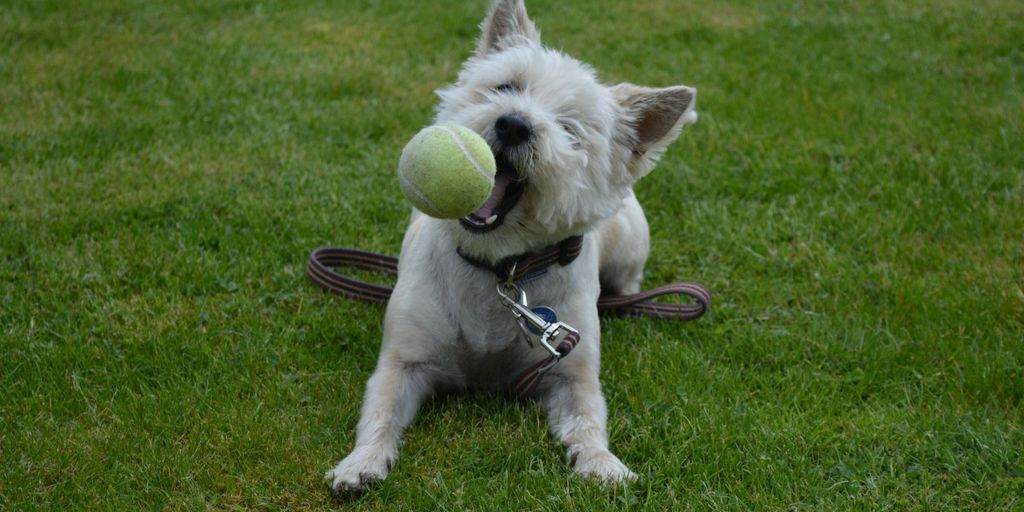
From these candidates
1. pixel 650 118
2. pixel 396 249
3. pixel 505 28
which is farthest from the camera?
pixel 396 249

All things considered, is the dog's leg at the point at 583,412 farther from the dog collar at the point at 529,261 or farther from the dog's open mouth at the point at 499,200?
the dog's open mouth at the point at 499,200

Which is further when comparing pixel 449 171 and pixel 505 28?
pixel 505 28

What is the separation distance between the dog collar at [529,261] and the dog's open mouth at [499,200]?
0.22 meters

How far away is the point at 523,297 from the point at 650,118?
88 cm

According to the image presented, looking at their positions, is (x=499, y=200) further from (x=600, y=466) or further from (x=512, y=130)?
(x=600, y=466)

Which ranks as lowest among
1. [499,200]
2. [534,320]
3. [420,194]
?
[534,320]

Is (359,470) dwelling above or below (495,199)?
below

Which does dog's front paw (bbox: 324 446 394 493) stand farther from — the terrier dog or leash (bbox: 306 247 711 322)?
leash (bbox: 306 247 711 322)

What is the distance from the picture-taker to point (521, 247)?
3.69 m

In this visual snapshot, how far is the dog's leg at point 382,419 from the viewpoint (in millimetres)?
3344

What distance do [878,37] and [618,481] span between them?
760cm

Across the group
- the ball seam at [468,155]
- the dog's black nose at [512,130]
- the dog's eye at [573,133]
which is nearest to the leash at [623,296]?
the dog's eye at [573,133]

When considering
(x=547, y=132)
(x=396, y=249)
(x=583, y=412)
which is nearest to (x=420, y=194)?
(x=547, y=132)

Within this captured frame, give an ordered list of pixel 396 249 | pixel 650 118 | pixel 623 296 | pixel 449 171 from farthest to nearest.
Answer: pixel 396 249, pixel 623 296, pixel 650 118, pixel 449 171
